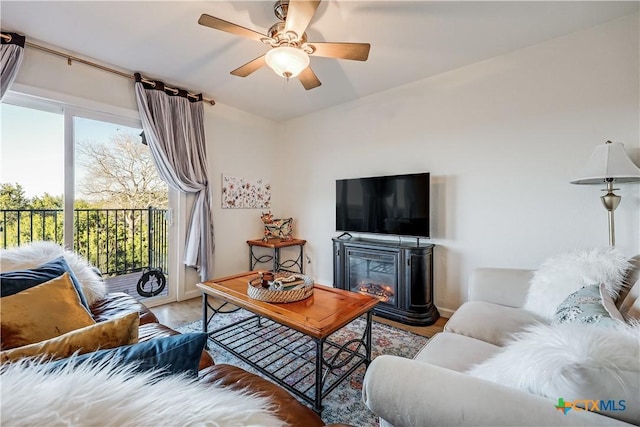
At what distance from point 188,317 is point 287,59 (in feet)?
8.28

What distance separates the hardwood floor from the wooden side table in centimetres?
94

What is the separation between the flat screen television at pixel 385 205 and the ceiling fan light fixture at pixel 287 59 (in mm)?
1547

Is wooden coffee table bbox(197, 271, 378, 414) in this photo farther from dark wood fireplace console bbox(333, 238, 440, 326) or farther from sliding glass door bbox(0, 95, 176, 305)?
sliding glass door bbox(0, 95, 176, 305)

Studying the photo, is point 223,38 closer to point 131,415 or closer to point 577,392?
point 131,415

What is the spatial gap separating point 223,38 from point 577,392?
2.76 meters

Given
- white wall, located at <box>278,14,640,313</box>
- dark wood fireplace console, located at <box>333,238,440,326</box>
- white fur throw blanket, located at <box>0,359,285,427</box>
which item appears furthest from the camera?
dark wood fireplace console, located at <box>333,238,440,326</box>

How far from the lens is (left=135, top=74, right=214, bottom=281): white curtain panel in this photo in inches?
112

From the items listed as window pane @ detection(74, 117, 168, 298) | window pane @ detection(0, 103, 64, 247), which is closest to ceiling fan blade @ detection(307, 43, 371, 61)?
window pane @ detection(74, 117, 168, 298)

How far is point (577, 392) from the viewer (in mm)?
629

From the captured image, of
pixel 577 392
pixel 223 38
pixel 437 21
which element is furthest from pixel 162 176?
pixel 577 392

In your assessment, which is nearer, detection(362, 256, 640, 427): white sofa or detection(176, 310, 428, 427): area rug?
detection(362, 256, 640, 427): white sofa

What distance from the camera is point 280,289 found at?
1.78 meters

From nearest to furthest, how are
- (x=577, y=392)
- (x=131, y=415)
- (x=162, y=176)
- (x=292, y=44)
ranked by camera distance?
1. (x=131, y=415)
2. (x=577, y=392)
3. (x=292, y=44)
4. (x=162, y=176)

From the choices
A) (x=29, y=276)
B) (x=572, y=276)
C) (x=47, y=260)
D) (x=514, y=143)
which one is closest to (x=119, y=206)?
(x=47, y=260)
